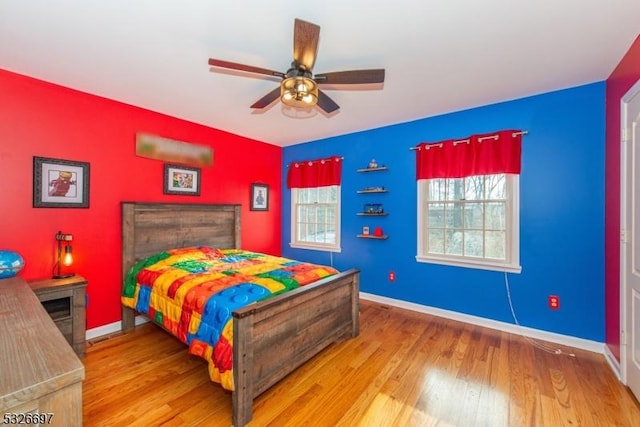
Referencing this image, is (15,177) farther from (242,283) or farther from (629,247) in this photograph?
(629,247)

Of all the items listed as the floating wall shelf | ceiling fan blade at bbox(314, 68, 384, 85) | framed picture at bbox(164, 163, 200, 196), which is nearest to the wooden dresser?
ceiling fan blade at bbox(314, 68, 384, 85)

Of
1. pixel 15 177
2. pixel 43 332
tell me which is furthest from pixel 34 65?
pixel 43 332

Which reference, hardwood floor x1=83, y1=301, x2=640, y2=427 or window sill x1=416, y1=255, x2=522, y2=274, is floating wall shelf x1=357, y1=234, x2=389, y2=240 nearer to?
window sill x1=416, y1=255, x2=522, y2=274

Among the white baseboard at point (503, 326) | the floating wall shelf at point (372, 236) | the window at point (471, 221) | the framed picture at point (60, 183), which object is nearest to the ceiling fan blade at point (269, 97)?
the framed picture at point (60, 183)

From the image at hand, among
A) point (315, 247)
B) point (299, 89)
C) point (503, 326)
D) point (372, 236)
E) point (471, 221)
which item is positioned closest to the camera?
point (299, 89)

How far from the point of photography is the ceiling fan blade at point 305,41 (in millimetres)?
1600

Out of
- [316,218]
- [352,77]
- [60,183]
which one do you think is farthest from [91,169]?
[316,218]

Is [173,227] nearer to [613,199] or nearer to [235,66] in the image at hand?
[235,66]

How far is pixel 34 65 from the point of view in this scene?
240 cm

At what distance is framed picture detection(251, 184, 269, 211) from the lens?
4.70 m

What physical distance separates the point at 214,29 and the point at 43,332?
1992 millimetres

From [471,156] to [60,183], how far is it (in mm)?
4392

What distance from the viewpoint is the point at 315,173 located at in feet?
15.6

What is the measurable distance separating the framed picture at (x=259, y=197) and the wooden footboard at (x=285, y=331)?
2.41 m
